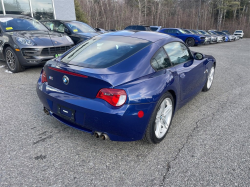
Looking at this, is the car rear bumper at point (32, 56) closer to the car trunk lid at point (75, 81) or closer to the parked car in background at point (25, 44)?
the parked car in background at point (25, 44)

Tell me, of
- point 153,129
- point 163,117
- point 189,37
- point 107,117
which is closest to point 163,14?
point 189,37

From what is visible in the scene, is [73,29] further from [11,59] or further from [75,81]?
[75,81]

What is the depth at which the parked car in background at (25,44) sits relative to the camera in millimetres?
5484

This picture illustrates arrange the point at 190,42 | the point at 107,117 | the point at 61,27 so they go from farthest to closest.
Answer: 1. the point at 190,42
2. the point at 61,27
3. the point at 107,117

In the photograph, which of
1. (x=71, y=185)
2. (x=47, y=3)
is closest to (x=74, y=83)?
(x=71, y=185)

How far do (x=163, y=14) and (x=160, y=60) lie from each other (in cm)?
4825

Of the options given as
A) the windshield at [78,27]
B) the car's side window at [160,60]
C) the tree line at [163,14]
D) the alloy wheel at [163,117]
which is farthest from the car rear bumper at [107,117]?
the tree line at [163,14]

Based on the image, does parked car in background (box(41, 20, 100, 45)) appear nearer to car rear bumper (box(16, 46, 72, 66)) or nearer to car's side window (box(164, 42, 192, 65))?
car rear bumper (box(16, 46, 72, 66))

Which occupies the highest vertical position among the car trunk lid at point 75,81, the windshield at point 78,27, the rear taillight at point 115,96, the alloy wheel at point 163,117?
the windshield at point 78,27

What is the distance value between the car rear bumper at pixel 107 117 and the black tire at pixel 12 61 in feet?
13.0

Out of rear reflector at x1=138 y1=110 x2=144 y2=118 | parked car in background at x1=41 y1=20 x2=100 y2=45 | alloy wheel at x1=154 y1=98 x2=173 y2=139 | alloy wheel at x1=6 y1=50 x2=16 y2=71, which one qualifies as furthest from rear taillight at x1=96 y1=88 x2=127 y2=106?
parked car in background at x1=41 y1=20 x2=100 y2=45

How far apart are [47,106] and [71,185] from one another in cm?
113

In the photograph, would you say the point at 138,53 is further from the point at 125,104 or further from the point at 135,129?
the point at 135,129

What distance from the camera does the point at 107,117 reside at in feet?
7.06
